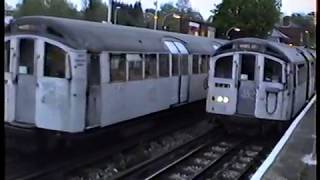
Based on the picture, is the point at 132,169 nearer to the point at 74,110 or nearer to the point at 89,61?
the point at 74,110

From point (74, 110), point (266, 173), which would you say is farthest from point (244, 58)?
point (266, 173)

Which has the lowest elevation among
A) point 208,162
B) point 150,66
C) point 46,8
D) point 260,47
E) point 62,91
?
point 208,162

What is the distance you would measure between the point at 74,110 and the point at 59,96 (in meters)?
0.36

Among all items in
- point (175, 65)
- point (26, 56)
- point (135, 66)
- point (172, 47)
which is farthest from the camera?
point (172, 47)

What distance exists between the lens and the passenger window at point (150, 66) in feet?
37.6

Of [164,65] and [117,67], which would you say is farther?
[164,65]

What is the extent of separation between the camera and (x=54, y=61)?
879cm

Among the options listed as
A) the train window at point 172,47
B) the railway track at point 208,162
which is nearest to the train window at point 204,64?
the train window at point 172,47

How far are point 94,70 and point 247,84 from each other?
433 centimetres

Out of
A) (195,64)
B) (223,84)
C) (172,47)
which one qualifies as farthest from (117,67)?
(195,64)

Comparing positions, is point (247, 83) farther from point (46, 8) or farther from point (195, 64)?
point (46, 8)

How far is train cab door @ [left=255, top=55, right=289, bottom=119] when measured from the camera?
11.6 m

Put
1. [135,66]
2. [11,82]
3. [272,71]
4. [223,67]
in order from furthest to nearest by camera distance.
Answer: [223,67], [272,71], [135,66], [11,82]

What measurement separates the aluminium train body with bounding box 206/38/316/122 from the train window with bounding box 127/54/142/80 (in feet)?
7.33
